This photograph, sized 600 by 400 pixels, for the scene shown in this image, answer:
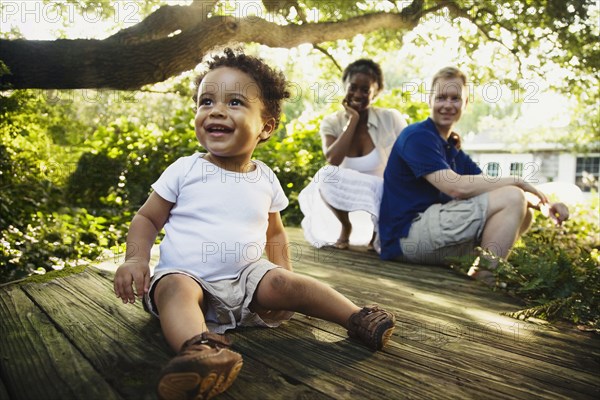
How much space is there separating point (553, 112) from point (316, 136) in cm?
1723

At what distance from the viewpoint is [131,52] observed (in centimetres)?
401

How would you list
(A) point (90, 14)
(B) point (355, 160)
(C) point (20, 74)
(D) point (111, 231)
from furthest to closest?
(A) point (90, 14) → (D) point (111, 231) → (B) point (355, 160) → (C) point (20, 74)

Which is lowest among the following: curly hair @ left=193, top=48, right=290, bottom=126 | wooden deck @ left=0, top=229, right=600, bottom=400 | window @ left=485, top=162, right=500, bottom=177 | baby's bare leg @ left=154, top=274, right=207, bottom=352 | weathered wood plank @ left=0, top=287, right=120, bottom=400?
wooden deck @ left=0, top=229, right=600, bottom=400

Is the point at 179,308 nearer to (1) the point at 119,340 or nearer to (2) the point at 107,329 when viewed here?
(1) the point at 119,340

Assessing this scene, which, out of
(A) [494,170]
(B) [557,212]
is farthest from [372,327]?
(A) [494,170]

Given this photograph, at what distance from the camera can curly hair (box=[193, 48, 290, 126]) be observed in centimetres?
192

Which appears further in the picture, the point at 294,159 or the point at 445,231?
the point at 294,159

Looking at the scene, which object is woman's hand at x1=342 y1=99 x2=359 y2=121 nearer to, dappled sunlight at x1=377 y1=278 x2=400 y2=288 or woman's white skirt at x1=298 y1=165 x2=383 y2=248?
woman's white skirt at x1=298 y1=165 x2=383 y2=248

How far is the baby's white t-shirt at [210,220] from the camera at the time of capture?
1688 millimetres

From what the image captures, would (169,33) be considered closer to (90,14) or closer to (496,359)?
(90,14)

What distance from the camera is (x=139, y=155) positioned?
6477 millimetres

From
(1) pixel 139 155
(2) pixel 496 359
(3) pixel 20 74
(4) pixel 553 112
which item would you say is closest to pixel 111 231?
(3) pixel 20 74

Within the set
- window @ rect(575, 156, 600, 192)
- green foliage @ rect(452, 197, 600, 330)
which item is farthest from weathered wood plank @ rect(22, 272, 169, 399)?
window @ rect(575, 156, 600, 192)

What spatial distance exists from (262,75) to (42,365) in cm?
133
